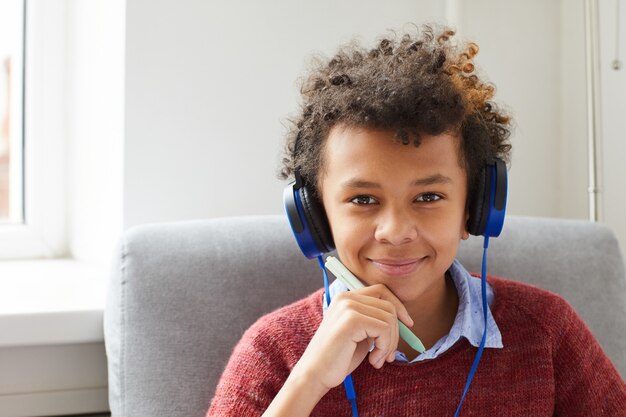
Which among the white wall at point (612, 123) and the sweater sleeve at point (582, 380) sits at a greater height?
the white wall at point (612, 123)

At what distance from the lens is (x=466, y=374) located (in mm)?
1168

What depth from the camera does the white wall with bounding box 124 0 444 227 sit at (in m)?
1.59

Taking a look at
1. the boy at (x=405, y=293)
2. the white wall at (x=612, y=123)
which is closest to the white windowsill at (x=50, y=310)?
the boy at (x=405, y=293)

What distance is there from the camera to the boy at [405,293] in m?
1.07

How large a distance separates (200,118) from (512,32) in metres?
0.75

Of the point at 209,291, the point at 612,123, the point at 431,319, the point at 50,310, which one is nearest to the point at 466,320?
the point at 431,319

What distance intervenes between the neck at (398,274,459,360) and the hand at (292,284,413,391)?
5.0 inches

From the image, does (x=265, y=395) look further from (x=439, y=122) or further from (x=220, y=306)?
(x=439, y=122)

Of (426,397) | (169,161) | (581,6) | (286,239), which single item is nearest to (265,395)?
(426,397)

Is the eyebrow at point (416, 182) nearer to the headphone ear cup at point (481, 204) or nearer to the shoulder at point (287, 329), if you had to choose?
the headphone ear cup at point (481, 204)

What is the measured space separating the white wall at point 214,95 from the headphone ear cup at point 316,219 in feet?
1.75

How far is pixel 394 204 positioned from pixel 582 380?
0.39 m

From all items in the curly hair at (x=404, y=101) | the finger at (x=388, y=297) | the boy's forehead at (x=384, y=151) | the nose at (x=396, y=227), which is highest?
the curly hair at (x=404, y=101)

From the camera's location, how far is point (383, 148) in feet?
3.51
